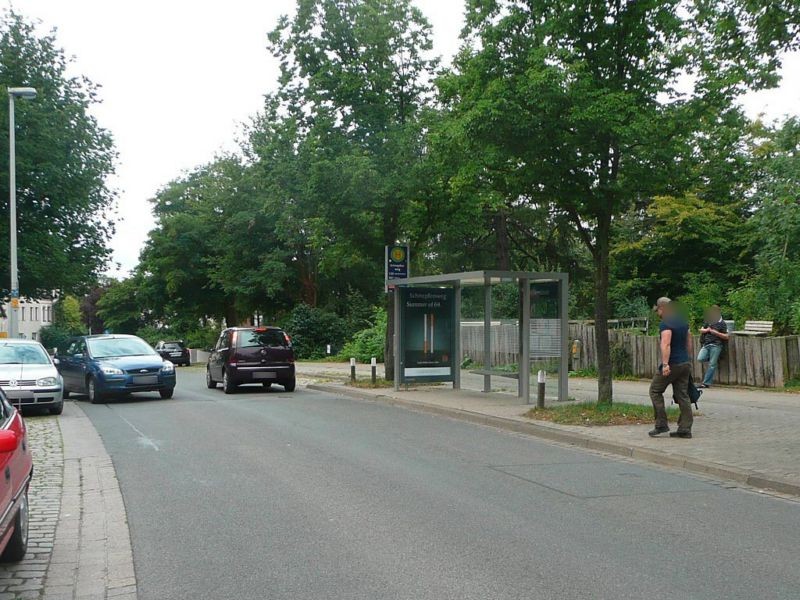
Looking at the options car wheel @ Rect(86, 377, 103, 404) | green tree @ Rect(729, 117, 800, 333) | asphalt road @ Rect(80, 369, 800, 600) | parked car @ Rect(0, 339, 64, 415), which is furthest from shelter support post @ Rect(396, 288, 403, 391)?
green tree @ Rect(729, 117, 800, 333)

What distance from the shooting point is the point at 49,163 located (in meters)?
31.2

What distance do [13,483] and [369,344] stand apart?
3332 centimetres

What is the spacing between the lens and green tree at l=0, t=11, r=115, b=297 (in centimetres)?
3114

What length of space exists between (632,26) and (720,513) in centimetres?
825

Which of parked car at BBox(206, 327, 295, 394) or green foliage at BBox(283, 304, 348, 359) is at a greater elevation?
green foliage at BBox(283, 304, 348, 359)

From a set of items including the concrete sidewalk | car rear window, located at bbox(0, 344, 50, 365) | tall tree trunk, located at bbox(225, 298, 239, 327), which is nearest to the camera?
the concrete sidewalk

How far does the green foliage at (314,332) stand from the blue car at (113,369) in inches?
949

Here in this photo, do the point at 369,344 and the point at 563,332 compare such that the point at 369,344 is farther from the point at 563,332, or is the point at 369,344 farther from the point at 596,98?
the point at 596,98

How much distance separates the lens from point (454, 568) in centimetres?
539

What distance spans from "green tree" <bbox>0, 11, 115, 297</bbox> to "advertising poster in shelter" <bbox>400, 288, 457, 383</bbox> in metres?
18.2

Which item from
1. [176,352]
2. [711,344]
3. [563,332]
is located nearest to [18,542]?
[563,332]

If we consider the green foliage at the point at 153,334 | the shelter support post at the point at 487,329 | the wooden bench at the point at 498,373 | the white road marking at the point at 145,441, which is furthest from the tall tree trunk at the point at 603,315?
the green foliage at the point at 153,334

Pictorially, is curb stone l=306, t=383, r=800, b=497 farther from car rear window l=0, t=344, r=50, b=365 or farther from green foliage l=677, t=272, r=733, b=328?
green foliage l=677, t=272, r=733, b=328

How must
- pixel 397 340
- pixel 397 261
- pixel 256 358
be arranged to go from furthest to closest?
pixel 256 358 → pixel 397 261 → pixel 397 340
